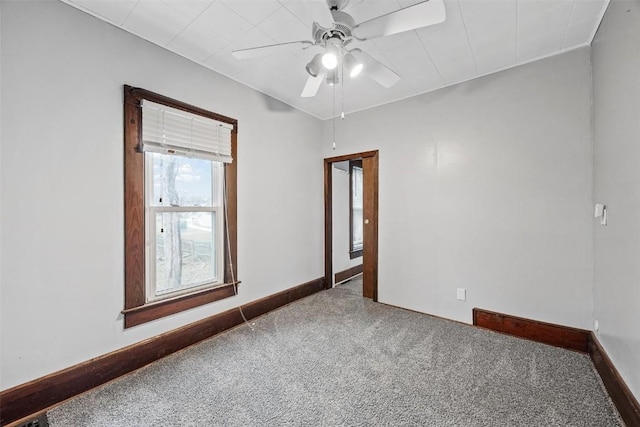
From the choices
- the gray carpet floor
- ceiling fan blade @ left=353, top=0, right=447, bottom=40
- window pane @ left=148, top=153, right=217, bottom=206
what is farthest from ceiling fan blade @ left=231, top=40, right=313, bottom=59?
the gray carpet floor

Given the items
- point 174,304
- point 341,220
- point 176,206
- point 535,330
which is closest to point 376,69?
point 176,206

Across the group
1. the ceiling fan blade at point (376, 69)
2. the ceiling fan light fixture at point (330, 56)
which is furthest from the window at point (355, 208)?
the ceiling fan light fixture at point (330, 56)

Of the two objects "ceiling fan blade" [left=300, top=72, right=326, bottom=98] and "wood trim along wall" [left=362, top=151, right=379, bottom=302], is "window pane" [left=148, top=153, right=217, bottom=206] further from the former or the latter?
"wood trim along wall" [left=362, top=151, right=379, bottom=302]

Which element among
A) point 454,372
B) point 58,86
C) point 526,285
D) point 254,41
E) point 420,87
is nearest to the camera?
point 58,86

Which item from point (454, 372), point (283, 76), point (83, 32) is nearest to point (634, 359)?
point (454, 372)

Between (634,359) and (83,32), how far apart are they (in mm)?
3915

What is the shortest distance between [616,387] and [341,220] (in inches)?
134

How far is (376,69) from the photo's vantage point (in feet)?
6.32

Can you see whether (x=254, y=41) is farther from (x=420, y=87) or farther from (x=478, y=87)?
(x=478, y=87)

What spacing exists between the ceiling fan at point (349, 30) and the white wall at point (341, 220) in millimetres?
2359

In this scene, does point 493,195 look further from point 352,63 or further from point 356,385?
point 356,385

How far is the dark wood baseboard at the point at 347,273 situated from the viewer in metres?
4.39

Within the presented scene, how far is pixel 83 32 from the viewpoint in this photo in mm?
1827

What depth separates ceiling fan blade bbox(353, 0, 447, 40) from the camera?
4.30ft
